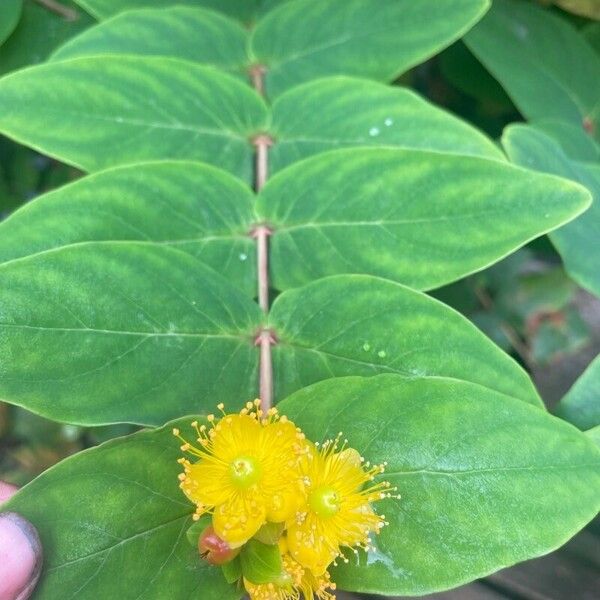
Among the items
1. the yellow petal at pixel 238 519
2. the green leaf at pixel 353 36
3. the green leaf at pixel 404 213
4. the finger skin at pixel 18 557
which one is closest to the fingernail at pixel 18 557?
the finger skin at pixel 18 557

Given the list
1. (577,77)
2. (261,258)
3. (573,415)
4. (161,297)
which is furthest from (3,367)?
(577,77)

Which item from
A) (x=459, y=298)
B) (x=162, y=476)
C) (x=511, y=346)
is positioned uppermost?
(x=162, y=476)

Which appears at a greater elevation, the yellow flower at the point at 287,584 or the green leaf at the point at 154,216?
the green leaf at the point at 154,216

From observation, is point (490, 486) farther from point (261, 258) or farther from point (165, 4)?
point (165, 4)

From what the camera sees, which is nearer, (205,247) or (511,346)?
(205,247)

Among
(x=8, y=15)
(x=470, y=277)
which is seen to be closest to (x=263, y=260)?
(x=8, y=15)

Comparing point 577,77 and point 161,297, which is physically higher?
point 577,77

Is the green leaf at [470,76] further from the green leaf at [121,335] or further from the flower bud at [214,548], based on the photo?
the flower bud at [214,548]

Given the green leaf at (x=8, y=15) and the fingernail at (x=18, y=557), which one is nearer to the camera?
the fingernail at (x=18, y=557)
